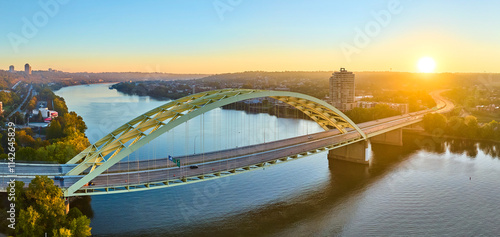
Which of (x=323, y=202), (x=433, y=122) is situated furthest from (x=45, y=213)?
(x=433, y=122)

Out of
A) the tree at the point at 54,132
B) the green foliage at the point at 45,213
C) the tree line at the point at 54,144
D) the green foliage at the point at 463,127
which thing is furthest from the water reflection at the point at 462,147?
the tree at the point at 54,132

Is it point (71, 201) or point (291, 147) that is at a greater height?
point (291, 147)

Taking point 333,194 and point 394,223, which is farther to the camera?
point 333,194

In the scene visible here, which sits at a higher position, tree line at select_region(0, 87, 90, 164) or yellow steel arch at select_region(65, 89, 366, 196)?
yellow steel arch at select_region(65, 89, 366, 196)

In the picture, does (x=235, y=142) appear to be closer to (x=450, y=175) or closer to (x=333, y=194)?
(x=333, y=194)

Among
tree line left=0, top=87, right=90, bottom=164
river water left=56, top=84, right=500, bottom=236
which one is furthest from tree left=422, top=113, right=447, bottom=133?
tree line left=0, top=87, right=90, bottom=164

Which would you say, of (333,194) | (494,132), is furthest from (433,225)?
(494,132)

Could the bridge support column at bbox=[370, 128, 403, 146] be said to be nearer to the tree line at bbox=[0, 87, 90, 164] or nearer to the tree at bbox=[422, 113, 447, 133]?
the tree at bbox=[422, 113, 447, 133]
